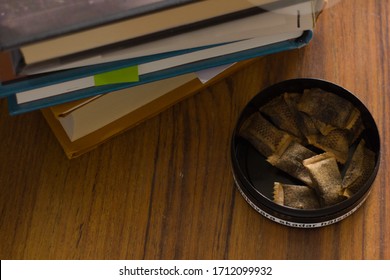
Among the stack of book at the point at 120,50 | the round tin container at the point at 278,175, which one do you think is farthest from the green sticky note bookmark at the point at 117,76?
the round tin container at the point at 278,175

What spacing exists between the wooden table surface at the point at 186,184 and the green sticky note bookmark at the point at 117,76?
0.32 ft

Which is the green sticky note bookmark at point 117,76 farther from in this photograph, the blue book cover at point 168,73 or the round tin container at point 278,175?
the round tin container at point 278,175

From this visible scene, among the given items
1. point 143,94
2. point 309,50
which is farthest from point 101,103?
point 309,50

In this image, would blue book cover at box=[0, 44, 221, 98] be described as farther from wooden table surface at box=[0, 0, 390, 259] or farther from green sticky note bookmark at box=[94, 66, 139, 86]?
wooden table surface at box=[0, 0, 390, 259]

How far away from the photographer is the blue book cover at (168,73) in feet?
2.65

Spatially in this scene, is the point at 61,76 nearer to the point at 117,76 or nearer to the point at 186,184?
the point at 117,76

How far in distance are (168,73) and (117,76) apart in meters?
0.06

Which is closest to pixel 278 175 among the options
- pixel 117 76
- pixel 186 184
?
pixel 186 184

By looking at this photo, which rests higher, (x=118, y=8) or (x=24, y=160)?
(x=118, y=8)

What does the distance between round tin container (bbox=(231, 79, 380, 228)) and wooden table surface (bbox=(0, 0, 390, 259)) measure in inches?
0.9

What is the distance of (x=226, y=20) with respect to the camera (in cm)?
78

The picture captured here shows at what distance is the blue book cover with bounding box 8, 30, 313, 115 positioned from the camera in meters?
0.81

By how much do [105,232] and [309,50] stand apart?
0.32 metres

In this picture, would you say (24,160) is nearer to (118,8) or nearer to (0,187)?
(0,187)
